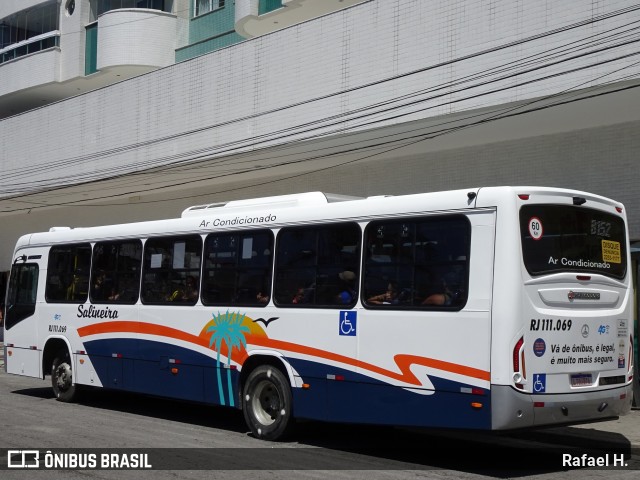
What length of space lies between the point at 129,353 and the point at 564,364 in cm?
696

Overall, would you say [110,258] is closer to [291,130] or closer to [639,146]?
[291,130]

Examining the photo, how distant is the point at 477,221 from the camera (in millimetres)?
9266

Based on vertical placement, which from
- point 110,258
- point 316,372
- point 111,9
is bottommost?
point 316,372

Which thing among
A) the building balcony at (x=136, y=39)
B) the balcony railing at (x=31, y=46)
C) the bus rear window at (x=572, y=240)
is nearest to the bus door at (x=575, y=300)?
the bus rear window at (x=572, y=240)

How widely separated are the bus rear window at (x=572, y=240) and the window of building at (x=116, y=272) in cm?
652

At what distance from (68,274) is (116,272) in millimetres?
1505

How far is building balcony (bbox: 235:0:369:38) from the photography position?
25.5 meters

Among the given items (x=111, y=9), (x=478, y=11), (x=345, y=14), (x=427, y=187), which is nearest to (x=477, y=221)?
(x=478, y=11)

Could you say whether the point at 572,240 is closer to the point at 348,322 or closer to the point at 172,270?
the point at 348,322

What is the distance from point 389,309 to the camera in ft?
32.8

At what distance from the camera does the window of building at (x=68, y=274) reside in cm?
1476

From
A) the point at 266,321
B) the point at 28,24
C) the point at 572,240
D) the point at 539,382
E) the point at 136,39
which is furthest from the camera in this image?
the point at 28,24

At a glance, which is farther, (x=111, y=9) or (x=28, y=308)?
(x=111, y=9)

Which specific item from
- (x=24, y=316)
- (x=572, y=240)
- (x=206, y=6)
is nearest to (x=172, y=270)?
(x=24, y=316)
